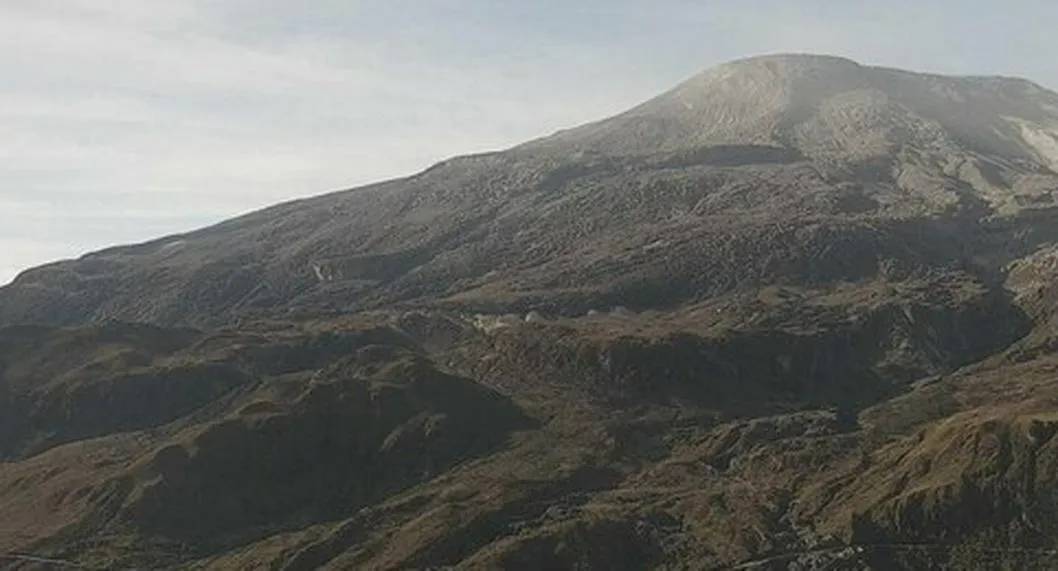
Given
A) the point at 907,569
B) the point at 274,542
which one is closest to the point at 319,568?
the point at 274,542

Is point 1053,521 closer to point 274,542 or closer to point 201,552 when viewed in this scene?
point 274,542

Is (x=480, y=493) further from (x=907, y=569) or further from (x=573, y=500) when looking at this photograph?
(x=907, y=569)

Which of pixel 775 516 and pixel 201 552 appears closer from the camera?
pixel 775 516

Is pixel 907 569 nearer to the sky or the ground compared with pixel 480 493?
nearer to the ground

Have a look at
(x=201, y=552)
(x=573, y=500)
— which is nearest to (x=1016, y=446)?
(x=573, y=500)

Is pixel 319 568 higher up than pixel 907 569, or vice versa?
pixel 319 568

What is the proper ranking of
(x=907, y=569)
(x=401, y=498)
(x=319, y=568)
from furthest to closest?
(x=401, y=498) → (x=319, y=568) → (x=907, y=569)

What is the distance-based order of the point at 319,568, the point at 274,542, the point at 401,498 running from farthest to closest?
the point at 401,498 → the point at 274,542 → the point at 319,568

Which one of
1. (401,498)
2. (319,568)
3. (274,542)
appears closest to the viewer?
(319,568)

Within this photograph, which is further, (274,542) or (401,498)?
(401,498)
